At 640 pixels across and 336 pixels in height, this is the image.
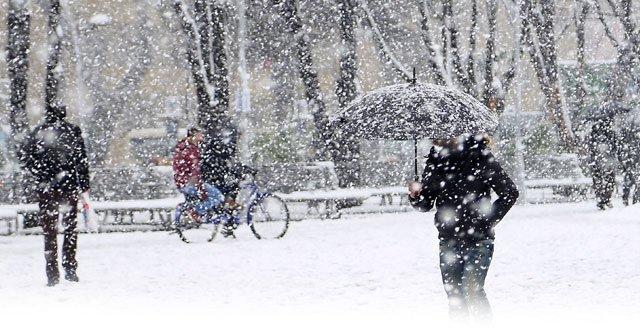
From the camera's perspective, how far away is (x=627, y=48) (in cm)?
2214

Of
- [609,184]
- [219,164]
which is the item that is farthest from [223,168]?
[609,184]

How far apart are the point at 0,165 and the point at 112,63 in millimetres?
13707

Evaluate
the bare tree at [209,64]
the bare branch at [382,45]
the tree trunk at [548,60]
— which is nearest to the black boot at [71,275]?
the bare tree at [209,64]

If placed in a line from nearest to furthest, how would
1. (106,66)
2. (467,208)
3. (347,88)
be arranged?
(467,208) → (347,88) → (106,66)

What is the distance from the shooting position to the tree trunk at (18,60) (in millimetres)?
19062

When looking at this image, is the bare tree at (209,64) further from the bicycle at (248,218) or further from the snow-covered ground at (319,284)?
the bicycle at (248,218)

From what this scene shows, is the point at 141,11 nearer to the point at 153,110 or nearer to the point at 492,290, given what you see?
the point at 153,110

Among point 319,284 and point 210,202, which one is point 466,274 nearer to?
point 319,284

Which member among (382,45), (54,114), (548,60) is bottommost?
(54,114)

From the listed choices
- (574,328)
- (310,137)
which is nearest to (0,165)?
(310,137)

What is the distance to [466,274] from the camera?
644 centimetres

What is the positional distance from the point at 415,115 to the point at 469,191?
2.76 meters

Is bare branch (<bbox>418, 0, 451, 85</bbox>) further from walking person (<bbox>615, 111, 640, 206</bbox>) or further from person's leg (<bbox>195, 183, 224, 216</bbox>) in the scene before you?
person's leg (<bbox>195, 183, 224, 216</bbox>)

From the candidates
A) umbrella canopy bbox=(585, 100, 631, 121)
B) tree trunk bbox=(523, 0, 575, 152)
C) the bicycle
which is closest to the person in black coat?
the bicycle
